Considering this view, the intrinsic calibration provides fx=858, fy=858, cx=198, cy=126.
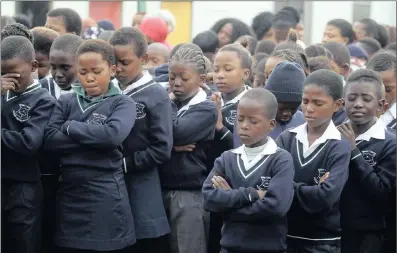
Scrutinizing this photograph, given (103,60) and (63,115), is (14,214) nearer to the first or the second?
(63,115)

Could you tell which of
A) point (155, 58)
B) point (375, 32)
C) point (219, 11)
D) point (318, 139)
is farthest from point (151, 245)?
point (219, 11)

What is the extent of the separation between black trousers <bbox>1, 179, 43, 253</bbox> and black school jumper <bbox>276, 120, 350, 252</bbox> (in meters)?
1.48

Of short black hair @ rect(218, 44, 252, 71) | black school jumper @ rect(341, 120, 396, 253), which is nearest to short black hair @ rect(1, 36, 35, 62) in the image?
short black hair @ rect(218, 44, 252, 71)

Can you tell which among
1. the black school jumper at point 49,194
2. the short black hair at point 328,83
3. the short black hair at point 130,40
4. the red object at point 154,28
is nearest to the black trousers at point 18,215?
the black school jumper at point 49,194

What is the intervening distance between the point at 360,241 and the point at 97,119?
1.72m

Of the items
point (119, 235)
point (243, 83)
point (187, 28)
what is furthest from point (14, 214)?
point (187, 28)

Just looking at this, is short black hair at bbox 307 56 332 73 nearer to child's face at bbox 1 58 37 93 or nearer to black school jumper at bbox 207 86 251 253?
black school jumper at bbox 207 86 251 253

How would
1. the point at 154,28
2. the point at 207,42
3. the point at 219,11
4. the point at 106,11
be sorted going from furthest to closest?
1. the point at 219,11
2. the point at 106,11
3. the point at 154,28
4. the point at 207,42

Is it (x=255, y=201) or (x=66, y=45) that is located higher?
(x=66, y=45)

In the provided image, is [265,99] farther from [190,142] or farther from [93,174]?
[93,174]

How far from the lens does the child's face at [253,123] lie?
4.67 meters

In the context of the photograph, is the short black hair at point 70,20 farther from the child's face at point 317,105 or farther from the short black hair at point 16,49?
the child's face at point 317,105

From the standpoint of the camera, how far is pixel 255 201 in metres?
4.48

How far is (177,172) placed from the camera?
527cm
